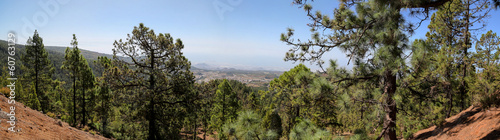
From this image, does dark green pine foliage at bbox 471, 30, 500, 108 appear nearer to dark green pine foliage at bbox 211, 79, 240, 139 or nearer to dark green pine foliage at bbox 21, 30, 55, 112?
dark green pine foliage at bbox 211, 79, 240, 139

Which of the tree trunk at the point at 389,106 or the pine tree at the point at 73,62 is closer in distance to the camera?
the tree trunk at the point at 389,106

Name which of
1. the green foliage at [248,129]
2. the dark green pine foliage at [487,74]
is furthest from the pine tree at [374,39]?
the dark green pine foliage at [487,74]

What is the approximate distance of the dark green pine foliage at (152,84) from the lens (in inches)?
383

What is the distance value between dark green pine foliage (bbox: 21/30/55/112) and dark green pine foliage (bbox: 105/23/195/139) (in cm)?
1578

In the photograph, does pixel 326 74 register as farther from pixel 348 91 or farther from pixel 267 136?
pixel 267 136

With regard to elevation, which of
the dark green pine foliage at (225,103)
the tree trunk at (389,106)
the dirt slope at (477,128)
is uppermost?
the tree trunk at (389,106)

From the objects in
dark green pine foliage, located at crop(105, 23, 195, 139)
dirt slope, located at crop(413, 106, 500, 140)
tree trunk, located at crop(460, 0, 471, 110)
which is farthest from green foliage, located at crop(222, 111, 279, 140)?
tree trunk, located at crop(460, 0, 471, 110)

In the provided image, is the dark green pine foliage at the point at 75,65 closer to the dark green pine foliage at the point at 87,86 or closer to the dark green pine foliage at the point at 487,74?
the dark green pine foliage at the point at 87,86

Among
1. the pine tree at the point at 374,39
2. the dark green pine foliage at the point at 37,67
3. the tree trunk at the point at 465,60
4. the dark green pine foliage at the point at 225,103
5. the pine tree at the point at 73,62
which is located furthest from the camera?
the dark green pine foliage at the point at 225,103

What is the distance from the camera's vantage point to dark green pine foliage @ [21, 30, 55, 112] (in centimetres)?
1880

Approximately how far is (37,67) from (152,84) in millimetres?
19598

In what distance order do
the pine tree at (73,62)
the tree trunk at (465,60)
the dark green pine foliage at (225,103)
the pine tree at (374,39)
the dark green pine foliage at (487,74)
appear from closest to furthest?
the pine tree at (374,39), the dark green pine foliage at (487,74), the tree trunk at (465,60), the pine tree at (73,62), the dark green pine foliage at (225,103)

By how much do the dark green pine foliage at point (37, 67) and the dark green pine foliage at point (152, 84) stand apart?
15777 millimetres

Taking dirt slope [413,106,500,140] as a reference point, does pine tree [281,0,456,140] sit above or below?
above
